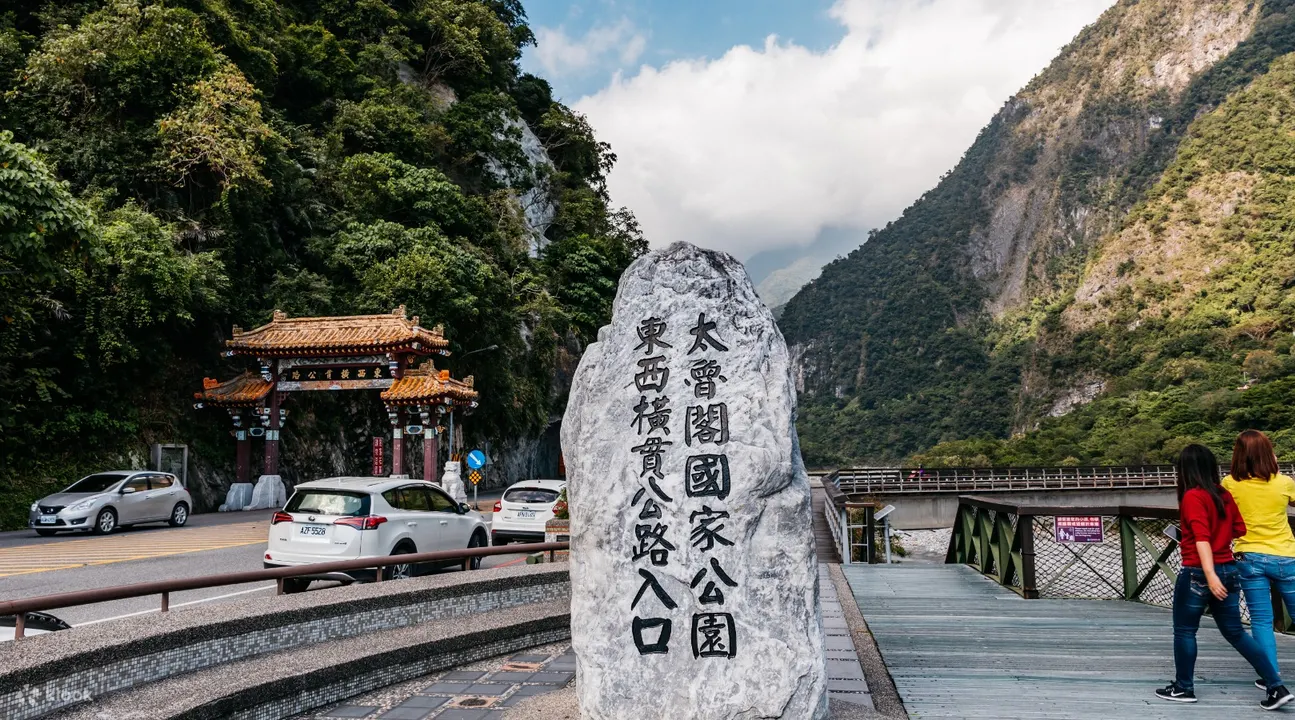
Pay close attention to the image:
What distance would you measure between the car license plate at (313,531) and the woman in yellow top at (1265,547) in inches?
306

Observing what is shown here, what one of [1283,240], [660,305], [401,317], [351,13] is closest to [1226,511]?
[660,305]

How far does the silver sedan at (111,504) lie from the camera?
13.9 meters

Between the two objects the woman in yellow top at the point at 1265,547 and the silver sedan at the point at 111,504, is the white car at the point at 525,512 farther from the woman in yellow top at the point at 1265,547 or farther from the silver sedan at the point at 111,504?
the woman in yellow top at the point at 1265,547

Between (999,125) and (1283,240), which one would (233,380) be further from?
(999,125)

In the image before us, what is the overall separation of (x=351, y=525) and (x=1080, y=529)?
23.4 ft

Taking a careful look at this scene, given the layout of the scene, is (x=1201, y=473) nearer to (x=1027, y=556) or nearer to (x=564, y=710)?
(x=564, y=710)

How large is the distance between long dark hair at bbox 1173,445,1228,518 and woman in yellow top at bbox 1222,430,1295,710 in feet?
0.49

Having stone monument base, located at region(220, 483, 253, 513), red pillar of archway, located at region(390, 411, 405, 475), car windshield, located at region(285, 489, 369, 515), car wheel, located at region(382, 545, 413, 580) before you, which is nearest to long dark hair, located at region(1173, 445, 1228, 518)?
car wheel, located at region(382, 545, 413, 580)

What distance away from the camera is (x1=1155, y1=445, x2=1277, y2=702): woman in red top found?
426cm

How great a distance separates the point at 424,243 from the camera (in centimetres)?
2642

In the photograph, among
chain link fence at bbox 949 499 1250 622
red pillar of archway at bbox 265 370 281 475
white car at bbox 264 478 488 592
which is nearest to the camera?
chain link fence at bbox 949 499 1250 622

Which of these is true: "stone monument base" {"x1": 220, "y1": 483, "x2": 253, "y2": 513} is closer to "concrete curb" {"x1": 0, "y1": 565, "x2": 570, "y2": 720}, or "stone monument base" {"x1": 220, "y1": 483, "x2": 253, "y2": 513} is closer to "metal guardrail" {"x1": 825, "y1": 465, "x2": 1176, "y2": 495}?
"concrete curb" {"x1": 0, "y1": 565, "x2": 570, "y2": 720}

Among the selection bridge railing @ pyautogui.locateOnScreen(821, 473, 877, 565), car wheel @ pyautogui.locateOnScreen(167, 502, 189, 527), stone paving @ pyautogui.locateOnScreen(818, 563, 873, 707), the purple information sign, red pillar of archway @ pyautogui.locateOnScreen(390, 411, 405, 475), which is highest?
red pillar of archway @ pyautogui.locateOnScreen(390, 411, 405, 475)

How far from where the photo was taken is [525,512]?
44.3ft
